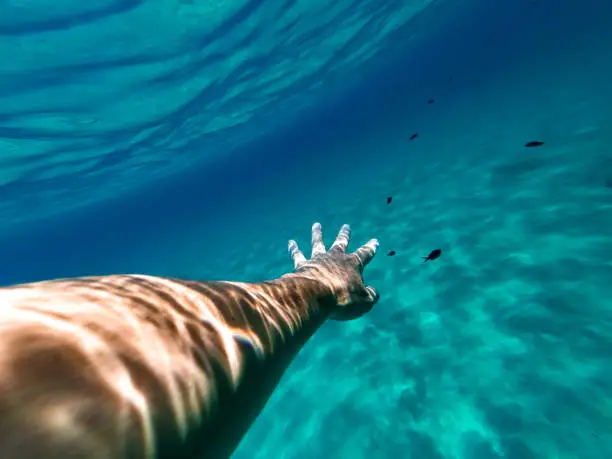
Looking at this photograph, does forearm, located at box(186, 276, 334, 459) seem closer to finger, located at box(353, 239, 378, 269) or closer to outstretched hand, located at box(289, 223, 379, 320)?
outstretched hand, located at box(289, 223, 379, 320)

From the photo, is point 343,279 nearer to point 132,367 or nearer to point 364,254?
point 364,254

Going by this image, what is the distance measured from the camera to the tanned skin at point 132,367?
0.65 metres

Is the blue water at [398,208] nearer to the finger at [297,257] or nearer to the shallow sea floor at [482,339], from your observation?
the shallow sea floor at [482,339]

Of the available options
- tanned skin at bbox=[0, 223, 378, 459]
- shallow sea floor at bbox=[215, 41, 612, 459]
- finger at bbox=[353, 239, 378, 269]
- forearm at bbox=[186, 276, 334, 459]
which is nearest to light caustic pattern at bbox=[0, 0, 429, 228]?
shallow sea floor at bbox=[215, 41, 612, 459]

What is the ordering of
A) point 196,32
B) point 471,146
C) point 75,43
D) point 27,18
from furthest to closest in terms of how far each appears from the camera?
point 471,146, point 196,32, point 75,43, point 27,18

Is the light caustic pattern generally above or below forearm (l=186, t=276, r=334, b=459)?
above

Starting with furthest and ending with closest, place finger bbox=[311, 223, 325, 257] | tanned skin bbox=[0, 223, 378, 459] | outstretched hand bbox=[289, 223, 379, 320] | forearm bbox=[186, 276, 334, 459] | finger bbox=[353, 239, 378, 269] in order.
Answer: finger bbox=[311, 223, 325, 257], finger bbox=[353, 239, 378, 269], outstretched hand bbox=[289, 223, 379, 320], forearm bbox=[186, 276, 334, 459], tanned skin bbox=[0, 223, 378, 459]

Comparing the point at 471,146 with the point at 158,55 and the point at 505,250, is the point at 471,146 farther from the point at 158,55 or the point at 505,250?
the point at 158,55

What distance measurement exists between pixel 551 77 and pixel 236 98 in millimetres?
27086

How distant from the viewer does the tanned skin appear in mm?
650

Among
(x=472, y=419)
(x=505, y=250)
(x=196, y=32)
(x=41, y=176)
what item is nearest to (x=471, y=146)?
(x=505, y=250)

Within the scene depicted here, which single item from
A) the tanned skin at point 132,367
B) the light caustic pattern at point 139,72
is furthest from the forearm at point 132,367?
the light caustic pattern at point 139,72

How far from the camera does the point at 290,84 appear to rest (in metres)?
30.2

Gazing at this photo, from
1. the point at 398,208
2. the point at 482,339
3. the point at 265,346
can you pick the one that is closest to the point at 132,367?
the point at 265,346
